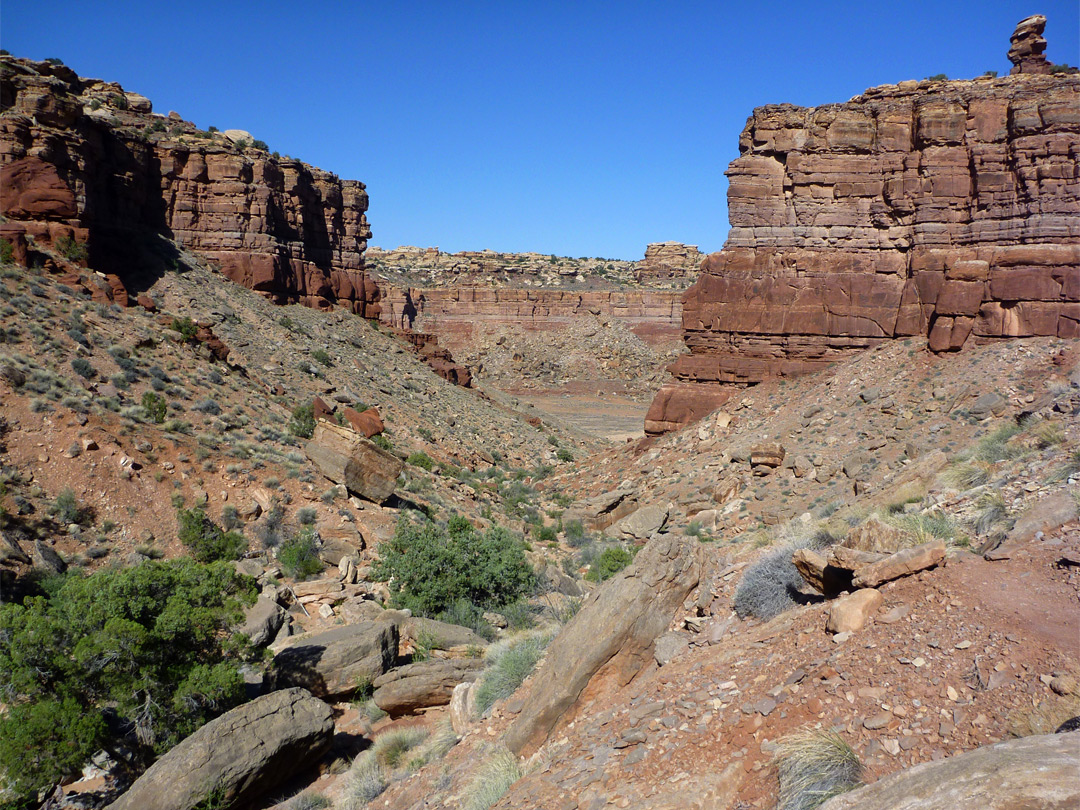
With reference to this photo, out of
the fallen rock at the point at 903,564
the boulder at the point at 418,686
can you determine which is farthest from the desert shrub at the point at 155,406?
the fallen rock at the point at 903,564

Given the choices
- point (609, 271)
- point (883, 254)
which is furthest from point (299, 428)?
point (609, 271)

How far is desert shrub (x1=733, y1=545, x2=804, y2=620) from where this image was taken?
7391 millimetres

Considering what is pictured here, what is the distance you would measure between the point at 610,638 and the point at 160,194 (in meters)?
37.1

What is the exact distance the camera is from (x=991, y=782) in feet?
11.0

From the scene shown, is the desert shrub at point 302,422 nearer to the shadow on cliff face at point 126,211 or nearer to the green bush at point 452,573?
the green bush at point 452,573

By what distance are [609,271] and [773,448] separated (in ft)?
241

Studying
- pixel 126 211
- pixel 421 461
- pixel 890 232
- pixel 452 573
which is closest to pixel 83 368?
pixel 421 461

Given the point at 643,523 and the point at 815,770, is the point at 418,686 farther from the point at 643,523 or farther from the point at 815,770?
the point at 643,523

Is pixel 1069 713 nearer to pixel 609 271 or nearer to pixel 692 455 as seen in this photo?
pixel 692 455

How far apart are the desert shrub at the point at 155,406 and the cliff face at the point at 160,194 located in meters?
9.24

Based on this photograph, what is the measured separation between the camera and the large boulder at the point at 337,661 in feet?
29.9

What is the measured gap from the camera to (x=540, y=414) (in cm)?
4562

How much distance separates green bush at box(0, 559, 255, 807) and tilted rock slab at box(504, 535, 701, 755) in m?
3.76

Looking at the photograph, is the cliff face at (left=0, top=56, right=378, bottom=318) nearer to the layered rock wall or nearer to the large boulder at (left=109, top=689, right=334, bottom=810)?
the large boulder at (left=109, top=689, right=334, bottom=810)
